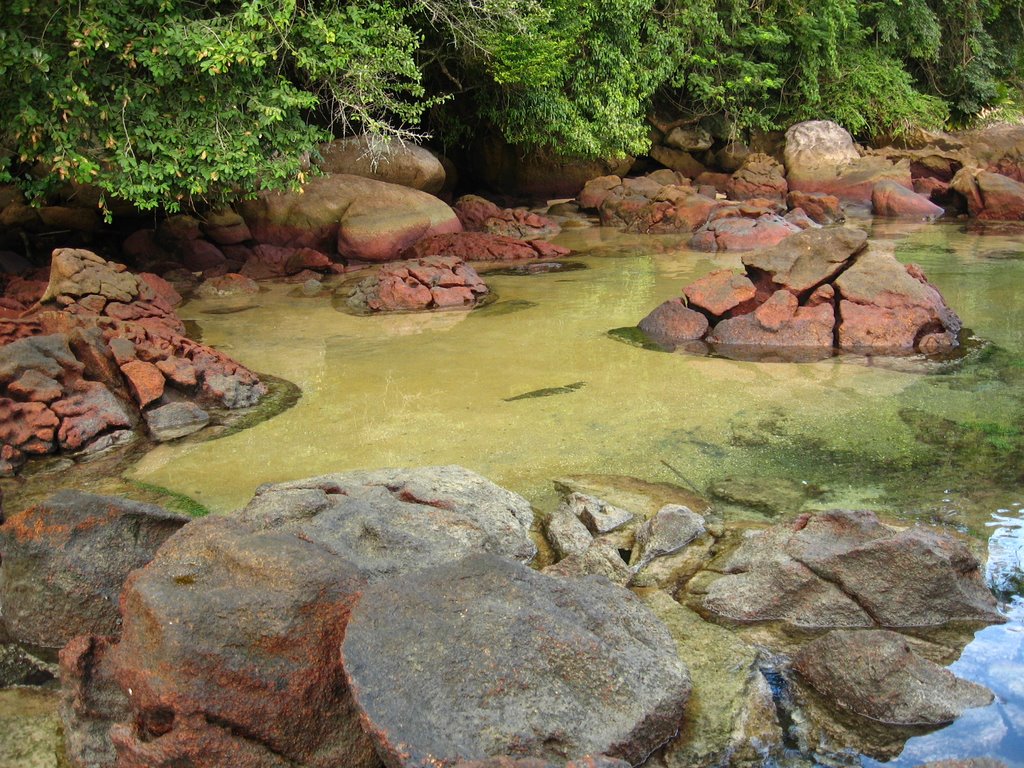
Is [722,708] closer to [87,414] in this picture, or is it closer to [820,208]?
[87,414]

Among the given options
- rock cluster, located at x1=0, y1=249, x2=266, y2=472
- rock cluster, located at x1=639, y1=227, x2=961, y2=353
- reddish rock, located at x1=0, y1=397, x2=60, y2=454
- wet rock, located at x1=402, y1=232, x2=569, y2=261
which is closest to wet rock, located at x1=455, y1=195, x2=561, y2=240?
wet rock, located at x1=402, y1=232, x2=569, y2=261

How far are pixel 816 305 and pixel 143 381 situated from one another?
5.28 m

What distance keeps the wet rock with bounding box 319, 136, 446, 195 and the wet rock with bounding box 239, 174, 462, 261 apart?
31.9 inches

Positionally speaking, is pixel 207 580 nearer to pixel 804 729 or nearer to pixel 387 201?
pixel 804 729

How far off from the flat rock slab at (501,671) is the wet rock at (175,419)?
3.72 meters

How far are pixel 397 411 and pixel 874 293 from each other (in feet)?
13.5

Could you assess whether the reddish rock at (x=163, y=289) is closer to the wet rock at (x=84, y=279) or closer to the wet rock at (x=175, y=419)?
the wet rock at (x=84, y=279)

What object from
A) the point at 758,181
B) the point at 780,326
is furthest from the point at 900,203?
the point at 780,326

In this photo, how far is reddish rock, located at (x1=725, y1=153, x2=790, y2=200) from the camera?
1792cm

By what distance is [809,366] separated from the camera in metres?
7.07

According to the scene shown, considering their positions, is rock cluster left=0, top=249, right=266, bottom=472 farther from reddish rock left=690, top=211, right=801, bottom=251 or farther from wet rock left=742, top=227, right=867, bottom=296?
reddish rock left=690, top=211, right=801, bottom=251

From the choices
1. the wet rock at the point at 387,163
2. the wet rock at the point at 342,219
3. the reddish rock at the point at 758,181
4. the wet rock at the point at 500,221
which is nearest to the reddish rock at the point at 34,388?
the wet rock at the point at 342,219

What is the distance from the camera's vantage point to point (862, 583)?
3.56 m

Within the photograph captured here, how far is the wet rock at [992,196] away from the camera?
15109 millimetres
